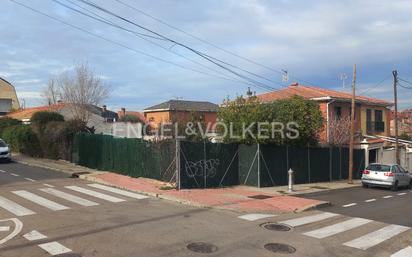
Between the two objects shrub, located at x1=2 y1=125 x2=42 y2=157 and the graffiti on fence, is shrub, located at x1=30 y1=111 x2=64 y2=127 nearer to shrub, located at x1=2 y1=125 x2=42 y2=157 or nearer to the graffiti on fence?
shrub, located at x1=2 y1=125 x2=42 y2=157

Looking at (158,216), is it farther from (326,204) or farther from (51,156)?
(51,156)

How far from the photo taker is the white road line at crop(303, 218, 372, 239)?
1039 cm

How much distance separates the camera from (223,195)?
16656 millimetres

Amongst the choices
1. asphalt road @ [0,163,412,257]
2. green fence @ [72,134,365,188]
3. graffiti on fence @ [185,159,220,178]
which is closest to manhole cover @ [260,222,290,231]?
asphalt road @ [0,163,412,257]

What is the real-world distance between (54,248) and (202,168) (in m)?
11.2

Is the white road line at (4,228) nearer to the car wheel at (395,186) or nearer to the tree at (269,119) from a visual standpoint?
the tree at (269,119)

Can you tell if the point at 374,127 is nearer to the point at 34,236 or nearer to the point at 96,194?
the point at 96,194

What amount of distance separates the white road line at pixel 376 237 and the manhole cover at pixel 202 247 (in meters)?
3.05

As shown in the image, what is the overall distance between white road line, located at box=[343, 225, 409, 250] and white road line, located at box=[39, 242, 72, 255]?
583 centimetres

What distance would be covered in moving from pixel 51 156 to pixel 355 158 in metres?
20.4

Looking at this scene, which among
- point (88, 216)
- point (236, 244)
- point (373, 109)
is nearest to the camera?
point (236, 244)

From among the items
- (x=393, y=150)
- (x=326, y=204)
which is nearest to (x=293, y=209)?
(x=326, y=204)

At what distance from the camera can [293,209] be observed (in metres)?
14.2

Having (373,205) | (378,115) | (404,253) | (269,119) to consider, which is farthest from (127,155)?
(378,115)
